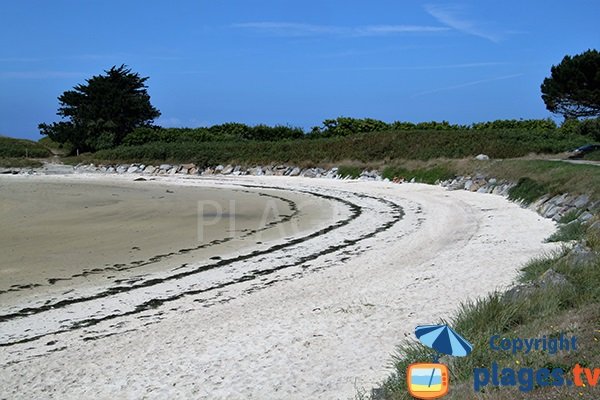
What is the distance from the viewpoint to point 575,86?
23141 mm

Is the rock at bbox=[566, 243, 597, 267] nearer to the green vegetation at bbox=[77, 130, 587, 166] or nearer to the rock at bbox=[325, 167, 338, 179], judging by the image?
the green vegetation at bbox=[77, 130, 587, 166]

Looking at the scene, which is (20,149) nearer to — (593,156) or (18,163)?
(18,163)

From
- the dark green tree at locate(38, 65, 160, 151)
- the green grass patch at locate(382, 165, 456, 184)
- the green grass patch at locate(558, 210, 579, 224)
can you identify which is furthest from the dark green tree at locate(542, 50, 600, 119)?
the dark green tree at locate(38, 65, 160, 151)

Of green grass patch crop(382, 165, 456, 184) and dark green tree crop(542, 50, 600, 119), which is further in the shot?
green grass patch crop(382, 165, 456, 184)

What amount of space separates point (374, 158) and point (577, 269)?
83.9 ft

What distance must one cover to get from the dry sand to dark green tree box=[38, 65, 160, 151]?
118 ft

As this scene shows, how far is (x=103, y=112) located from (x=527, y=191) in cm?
3615

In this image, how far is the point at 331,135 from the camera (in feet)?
135

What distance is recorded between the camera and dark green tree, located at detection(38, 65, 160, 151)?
45.4 meters

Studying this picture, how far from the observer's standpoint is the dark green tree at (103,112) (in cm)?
4544

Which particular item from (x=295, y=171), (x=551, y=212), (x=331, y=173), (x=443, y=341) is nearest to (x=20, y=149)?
(x=295, y=171)

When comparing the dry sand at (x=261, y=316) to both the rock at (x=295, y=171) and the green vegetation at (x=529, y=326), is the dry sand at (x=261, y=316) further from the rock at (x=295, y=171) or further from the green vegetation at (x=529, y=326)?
the rock at (x=295, y=171)

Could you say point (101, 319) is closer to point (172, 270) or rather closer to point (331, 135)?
point (172, 270)

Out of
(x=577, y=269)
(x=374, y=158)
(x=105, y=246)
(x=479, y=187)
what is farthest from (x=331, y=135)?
(x=577, y=269)
